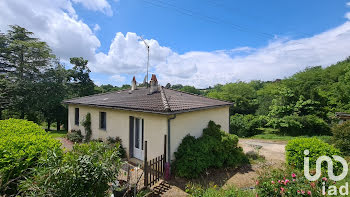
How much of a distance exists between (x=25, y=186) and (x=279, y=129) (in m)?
23.3

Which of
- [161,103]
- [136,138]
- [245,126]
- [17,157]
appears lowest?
[245,126]

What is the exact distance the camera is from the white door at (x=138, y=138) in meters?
8.07

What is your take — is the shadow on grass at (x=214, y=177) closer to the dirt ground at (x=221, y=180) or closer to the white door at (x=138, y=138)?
the dirt ground at (x=221, y=180)

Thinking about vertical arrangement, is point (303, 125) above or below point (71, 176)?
below

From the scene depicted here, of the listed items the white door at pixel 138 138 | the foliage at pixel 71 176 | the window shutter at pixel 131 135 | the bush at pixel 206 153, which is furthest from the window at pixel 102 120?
the foliage at pixel 71 176

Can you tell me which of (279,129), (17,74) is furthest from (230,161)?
(17,74)

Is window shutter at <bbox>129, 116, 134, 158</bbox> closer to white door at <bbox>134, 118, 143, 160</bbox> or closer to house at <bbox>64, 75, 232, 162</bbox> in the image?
house at <bbox>64, 75, 232, 162</bbox>

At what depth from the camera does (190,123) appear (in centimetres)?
775

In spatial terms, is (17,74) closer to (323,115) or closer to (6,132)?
(6,132)

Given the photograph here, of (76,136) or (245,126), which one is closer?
(76,136)

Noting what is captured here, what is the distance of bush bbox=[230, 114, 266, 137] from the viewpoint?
764 inches

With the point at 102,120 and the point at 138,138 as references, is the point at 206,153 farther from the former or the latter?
the point at 102,120

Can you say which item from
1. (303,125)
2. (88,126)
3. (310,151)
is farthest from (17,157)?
(303,125)

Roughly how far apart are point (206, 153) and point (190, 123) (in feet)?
5.19
